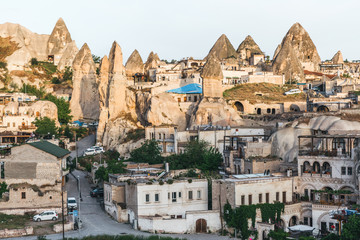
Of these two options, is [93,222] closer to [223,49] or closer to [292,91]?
[292,91]

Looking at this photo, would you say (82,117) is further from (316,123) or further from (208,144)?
(316,123)

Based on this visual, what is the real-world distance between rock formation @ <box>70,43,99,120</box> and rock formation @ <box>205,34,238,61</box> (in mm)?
20853

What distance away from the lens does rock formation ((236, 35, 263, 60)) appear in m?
106

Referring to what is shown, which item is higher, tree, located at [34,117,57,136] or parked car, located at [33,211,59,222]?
tree, located at [34,117,57,136]

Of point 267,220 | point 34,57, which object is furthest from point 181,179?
point 34,57

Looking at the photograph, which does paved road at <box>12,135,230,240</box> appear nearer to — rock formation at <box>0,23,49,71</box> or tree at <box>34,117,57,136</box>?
tree at <box>34,117,57,136</box>

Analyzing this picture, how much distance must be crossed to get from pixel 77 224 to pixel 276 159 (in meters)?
15.9

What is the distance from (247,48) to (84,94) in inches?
1257

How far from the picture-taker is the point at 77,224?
43.7 m

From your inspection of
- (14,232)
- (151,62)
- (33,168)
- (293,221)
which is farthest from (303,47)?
(14,232)

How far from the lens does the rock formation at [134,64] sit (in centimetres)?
9562

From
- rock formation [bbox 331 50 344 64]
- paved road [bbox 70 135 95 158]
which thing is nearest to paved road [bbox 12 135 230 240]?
paved road [bbox 70 135 95 158]

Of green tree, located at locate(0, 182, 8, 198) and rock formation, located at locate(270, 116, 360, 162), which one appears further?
rock formation, located at locate(270, 116, 360, 162)

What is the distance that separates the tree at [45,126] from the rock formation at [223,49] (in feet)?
114
